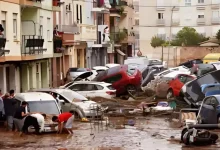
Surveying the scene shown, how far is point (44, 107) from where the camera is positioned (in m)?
26.4

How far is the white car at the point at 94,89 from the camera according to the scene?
35.8 metres

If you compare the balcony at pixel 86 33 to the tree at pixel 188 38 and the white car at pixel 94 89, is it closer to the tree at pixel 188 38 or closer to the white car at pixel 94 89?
the white car at pixel 94 89

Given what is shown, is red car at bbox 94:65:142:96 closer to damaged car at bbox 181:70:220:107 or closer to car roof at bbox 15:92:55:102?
damaged car at bbox 181:70:220:107

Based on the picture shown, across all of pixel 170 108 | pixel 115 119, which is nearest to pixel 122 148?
pixel 115 119

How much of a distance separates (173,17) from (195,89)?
231 feet

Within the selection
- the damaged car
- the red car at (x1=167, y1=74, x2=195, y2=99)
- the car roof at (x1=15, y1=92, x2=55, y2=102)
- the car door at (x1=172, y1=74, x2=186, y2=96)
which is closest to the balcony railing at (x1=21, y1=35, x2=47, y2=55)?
the red car at (x1=167, y1=74, x2=195, y2=99)

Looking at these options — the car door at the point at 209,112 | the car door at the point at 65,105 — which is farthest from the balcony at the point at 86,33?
the car door at the point at 209,112

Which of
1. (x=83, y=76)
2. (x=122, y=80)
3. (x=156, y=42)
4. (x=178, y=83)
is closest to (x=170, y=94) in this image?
(x=178, y=83)

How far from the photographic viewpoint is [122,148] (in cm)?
2167

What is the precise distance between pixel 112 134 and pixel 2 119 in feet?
15.0

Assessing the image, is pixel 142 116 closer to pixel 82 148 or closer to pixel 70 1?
pixel 82 148

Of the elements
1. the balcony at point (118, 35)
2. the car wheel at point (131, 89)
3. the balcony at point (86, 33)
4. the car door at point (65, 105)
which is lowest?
the car wheel at point (131, 89)

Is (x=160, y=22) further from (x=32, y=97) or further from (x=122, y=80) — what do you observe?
(x=32, y=97)

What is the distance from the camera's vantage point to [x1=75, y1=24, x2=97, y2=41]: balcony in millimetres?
55938
